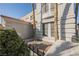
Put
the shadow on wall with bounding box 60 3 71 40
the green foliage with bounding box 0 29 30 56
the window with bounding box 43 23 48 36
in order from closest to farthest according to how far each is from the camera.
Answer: the green foliage with bounding box 0 29 30 56 < the shadow on wall with bounding box 60 3 71 40 < the window with bounding box 43 23 48 36

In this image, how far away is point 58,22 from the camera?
7043 millimetres

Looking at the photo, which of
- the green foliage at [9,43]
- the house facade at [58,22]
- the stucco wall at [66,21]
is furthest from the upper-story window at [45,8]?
the green foliage at [9,43]

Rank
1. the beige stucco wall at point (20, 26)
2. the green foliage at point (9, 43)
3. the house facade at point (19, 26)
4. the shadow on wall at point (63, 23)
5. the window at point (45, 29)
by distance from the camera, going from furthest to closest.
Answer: the window at point (45, 29) < the shadow on wall at point (63, 23) < the beige stucco wall at point (20, 26) < the house facade at point (19, 26) < the green foliage at point (9, 43)

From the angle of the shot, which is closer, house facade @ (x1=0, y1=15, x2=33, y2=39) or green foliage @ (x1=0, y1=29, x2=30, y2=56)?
green foliage @ (x1=0, y1=29, x2=30, y2=56)

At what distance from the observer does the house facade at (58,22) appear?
6.60 metres

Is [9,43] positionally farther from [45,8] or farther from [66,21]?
[45,8]

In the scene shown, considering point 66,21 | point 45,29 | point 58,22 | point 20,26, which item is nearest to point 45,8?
point 45,29

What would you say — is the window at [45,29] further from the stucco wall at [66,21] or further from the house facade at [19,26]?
the house facade at [19,26]

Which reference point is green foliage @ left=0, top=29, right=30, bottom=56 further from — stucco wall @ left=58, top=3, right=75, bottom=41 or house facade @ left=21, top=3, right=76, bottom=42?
stucco wall @ left=58, top=3, right=75, bottom=41

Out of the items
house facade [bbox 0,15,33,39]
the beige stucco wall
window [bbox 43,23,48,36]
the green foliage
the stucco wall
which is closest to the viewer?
the green foliage

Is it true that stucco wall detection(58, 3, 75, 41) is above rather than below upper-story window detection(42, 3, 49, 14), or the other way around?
below

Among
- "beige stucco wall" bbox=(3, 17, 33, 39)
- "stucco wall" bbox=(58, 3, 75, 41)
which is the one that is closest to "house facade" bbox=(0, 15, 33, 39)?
"beige stucco wall" bbox=(3, 17, 33, 39)

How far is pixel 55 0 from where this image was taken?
4.76 m

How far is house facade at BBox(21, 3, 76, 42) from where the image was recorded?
6602mm
